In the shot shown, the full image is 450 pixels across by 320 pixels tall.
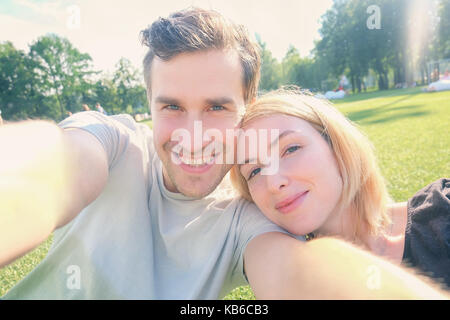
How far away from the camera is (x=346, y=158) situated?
2.15 meters

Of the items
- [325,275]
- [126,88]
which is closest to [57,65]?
[126,88]

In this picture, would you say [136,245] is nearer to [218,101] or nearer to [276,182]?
[276,182]

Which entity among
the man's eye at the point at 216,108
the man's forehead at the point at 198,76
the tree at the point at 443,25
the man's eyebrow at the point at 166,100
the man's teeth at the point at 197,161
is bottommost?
the man's teeth at the point at 197,161

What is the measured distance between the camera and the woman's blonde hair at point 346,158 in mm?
2105

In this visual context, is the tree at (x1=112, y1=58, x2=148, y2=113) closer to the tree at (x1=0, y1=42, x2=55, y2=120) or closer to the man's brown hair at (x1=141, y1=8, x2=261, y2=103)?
the tree at (x1=0, y1=42, x2=55, y2=120)

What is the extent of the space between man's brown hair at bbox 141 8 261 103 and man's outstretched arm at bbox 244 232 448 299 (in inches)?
50.7

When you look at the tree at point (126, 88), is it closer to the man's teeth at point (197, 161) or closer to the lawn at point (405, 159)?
the lawn at point (405, 159)

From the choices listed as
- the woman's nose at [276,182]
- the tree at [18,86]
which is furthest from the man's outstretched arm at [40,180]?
the tree at [18,86]

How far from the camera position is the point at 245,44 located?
93.2 inches

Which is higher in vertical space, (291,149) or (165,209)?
(291,149)

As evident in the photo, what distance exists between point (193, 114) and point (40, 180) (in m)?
1.02

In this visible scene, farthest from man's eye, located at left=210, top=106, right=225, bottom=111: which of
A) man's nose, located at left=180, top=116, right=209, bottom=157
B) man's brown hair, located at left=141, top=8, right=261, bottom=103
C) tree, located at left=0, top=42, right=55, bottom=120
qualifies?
tree, located at left=0, top=42, right=55, bottom=120

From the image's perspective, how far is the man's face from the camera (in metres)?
1.95

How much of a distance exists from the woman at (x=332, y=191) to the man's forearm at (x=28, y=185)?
1166 mm
